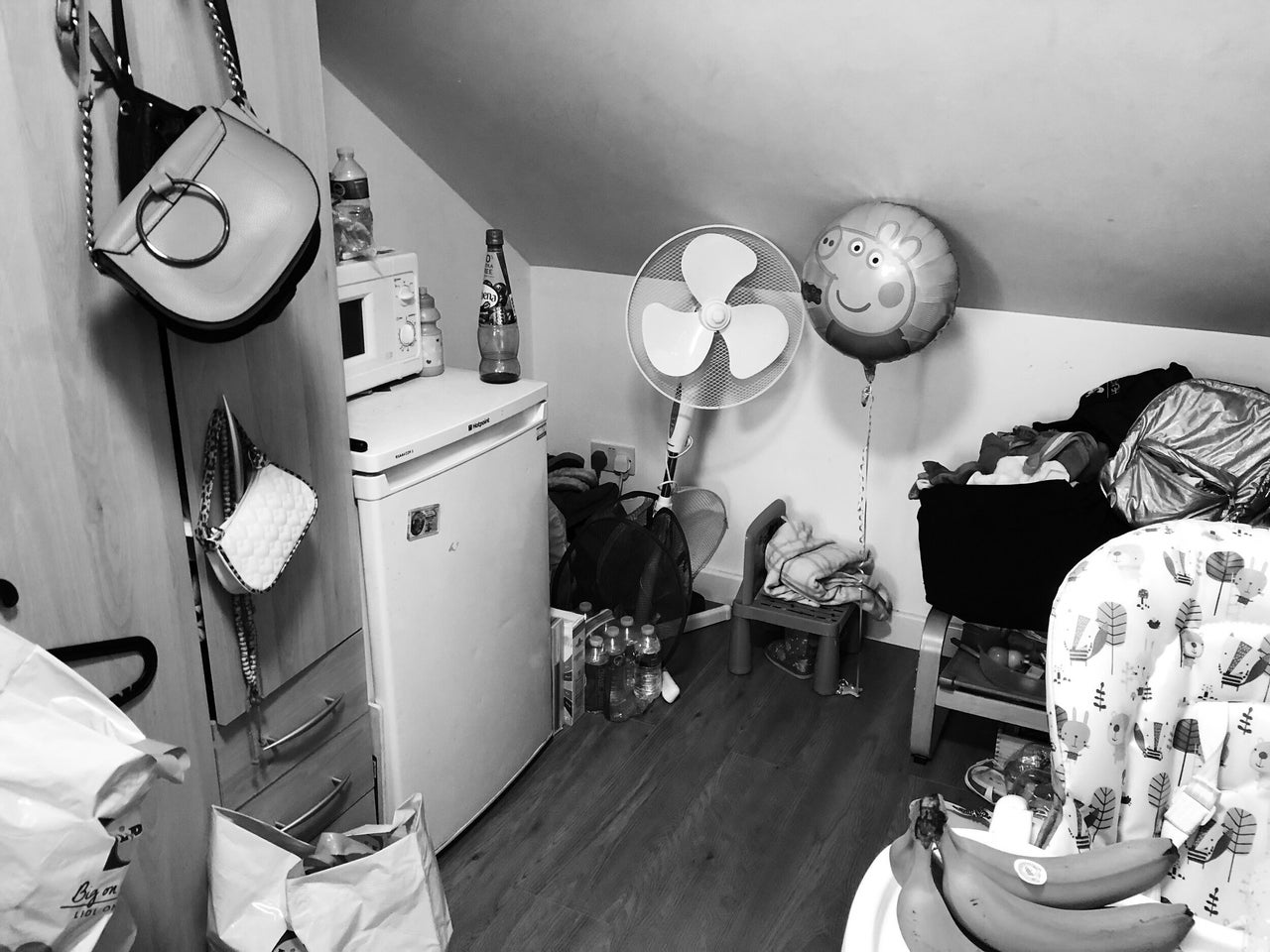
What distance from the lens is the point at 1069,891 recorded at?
1013 millimetres

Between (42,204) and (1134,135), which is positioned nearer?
(42,204)

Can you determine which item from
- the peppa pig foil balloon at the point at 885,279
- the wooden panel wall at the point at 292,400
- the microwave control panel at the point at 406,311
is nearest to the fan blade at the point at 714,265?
the peppa pig foil balloon at the point at 885,279

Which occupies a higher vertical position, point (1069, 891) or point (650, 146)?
point (650, 146)

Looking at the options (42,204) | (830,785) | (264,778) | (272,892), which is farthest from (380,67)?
(830,785)

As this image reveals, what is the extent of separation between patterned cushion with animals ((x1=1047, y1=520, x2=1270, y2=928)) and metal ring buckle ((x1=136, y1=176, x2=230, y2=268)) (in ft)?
3.60

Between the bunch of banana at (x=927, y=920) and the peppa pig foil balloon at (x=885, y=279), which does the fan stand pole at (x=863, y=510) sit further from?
the bunch of banana at (x=927, y=920)

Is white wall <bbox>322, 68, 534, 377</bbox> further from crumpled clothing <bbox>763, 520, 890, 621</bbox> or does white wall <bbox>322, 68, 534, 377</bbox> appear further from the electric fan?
crumpled clothing <bbox>763, 520, 890, 621</bbox>

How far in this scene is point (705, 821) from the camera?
222 cm

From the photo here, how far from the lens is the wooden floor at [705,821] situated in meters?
1.94

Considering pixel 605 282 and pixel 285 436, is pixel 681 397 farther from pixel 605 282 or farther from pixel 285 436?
pixel 285 436

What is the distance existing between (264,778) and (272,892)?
18 cm

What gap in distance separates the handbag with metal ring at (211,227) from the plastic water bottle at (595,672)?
1.43m

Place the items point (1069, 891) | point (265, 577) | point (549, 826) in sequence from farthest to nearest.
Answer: point (549, 826)
point (265, 577)
point (1069, 891)

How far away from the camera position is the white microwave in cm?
201
